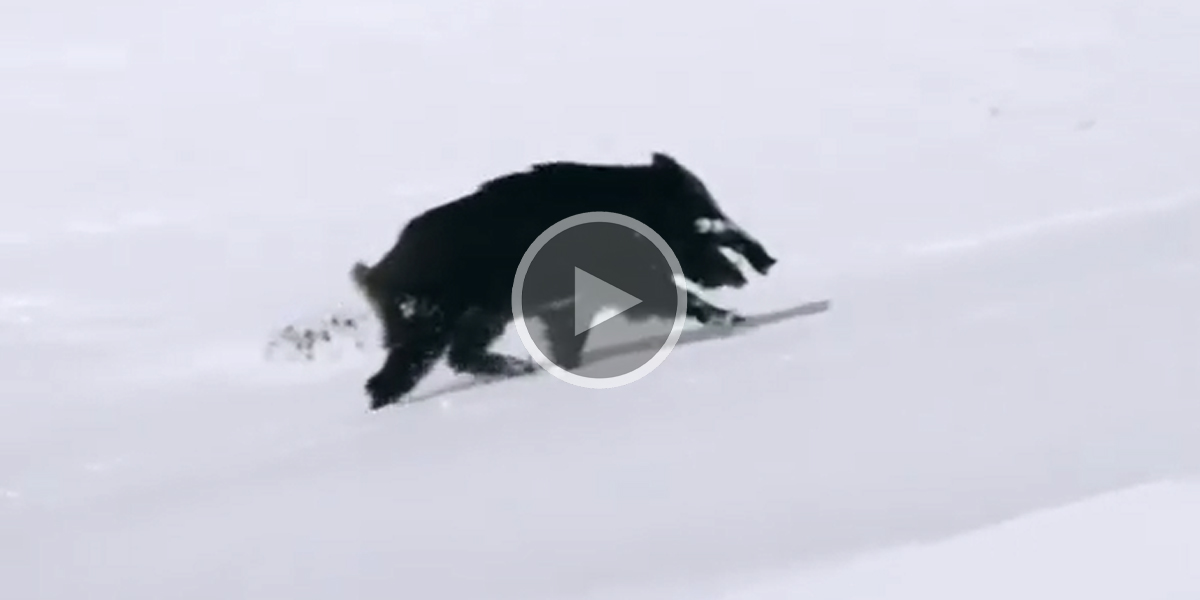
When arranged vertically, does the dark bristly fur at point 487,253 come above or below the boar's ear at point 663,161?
below

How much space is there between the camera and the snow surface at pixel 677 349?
0.48 metres

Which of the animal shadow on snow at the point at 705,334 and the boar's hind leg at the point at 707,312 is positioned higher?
the boar's hind leg at the point at 707,312

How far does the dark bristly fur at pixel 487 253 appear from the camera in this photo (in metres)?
0.49

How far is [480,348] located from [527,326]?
25mm

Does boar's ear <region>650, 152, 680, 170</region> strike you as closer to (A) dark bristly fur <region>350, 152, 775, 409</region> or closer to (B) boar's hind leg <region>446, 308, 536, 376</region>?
(A) dark bristly fur <region>350, 152, 775, 409</region>

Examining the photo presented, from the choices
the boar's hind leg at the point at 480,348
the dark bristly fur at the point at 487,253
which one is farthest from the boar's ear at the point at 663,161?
the boar's hind leg at the point at 480,348

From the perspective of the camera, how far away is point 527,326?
51 centimetres

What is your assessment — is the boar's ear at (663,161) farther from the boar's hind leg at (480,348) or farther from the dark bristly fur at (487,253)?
the boar's hind leg at (480,348)

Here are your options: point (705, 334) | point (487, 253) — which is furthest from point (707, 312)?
Result: point (487, 253)

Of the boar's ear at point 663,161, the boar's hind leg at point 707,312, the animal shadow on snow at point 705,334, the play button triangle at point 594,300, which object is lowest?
the animal shadow on snow at point 705,334

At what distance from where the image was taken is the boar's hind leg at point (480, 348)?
50 cm

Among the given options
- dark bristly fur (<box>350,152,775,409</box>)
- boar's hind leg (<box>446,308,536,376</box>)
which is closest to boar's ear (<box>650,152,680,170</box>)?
dark bristly fur (<box>350,152,775,409</box>)

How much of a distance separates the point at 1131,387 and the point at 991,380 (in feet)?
0.25

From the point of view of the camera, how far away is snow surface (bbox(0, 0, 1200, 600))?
0.48 m
